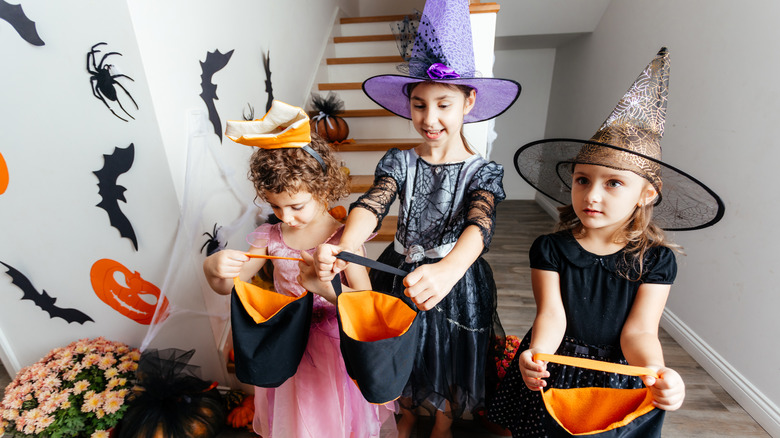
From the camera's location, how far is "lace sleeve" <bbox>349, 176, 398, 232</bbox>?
2.83 feet

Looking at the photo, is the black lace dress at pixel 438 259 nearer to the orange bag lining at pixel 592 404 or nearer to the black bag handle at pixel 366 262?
the black bag handle at pixel 366 262

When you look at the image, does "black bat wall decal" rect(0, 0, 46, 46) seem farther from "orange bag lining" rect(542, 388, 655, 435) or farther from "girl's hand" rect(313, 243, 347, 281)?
"orange bag lining" rect(542, 388, 655, 435)

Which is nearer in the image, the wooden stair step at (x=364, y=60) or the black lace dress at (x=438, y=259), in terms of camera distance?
the black lace dress at (x=438, y=259)

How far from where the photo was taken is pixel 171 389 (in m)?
1.18

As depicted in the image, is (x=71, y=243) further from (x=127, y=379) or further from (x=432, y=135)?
(x=432, y=135)

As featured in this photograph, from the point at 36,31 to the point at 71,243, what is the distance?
0.63 meters

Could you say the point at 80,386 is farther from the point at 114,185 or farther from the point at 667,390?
the point at 667,390

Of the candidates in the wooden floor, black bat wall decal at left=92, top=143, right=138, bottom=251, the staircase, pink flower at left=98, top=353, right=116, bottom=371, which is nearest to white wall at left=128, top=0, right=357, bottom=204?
black bat wall decal at left=92, top=143, right=138, bottom=251

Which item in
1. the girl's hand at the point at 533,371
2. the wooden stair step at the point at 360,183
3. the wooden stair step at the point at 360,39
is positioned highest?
the wooden stair step at the point at 360,39

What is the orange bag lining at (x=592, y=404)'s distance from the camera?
61 centimetres

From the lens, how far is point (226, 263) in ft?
2.60

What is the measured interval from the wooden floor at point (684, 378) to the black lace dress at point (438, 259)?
404 millimetres

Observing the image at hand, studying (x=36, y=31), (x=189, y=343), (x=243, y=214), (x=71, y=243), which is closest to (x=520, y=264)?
(x=243, y=214)

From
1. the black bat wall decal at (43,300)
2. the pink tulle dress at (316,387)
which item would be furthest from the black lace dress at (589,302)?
the black bat wall decal at (43,300)
